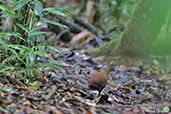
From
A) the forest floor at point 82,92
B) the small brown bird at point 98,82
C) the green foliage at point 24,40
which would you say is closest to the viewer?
the forest floor at point 82,92

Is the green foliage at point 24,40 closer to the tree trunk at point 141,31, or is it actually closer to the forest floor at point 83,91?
the forest floor at point 83,91

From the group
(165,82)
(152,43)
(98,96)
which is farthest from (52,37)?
(98,96)

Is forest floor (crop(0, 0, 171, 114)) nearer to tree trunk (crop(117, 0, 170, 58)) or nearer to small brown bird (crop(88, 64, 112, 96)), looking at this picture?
small brown bird (crop(88, 64, 112, 96))

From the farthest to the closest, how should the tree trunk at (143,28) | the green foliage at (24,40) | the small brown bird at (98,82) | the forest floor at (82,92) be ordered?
the tree trunk at (143,28)
the small brown bird at (98,82)
the green foliage at (24,40)
the forest floor at (82,92)

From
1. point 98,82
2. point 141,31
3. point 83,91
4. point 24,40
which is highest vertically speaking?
point 141,31

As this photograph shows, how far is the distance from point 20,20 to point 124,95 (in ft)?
4.93

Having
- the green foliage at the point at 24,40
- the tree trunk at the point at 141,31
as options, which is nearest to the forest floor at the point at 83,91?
the green foliage at the point at 24,40

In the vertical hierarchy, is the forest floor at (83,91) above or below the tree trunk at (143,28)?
below

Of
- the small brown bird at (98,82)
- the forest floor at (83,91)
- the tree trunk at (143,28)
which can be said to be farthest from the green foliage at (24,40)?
the tree trunk at (143,28)

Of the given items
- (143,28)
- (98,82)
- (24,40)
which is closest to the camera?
(24,40)

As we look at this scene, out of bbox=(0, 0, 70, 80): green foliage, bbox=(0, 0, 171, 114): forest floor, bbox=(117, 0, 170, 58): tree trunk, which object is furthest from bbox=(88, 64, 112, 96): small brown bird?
bbox=(117, 0, 170, 58): tree trunk

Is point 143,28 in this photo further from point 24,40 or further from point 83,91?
point 24,40

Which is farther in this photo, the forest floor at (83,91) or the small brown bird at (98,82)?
the small brown bird at (98,82)

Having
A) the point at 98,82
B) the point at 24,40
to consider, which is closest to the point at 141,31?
the point at 98,82
